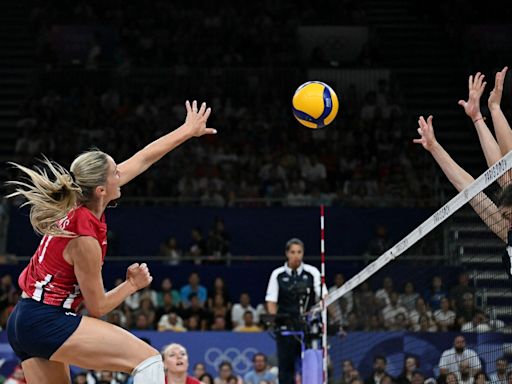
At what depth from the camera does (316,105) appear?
350 inches

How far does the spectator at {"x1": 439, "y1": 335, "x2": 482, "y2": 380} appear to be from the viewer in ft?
25.3

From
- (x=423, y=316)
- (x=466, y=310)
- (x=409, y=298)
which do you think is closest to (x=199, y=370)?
(x=409, y=298)

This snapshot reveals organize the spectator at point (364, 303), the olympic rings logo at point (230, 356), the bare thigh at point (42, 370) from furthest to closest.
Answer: the olympic rings logo at point (230, 356) < the spectator at point (364, 303) < the bare thigh at point (42, 370)

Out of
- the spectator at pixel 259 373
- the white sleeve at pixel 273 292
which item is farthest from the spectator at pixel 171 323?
the white sleeve at pixel 273 292

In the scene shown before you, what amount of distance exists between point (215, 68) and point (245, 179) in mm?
4768

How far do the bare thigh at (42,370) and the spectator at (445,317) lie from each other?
581 centimetres

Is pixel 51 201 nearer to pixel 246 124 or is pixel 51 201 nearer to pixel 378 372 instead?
pixel 378 372

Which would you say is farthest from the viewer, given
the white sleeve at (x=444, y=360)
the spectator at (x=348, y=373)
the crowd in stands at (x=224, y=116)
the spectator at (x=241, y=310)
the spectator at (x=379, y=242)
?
the crowd in stands at (x=224, y=116)

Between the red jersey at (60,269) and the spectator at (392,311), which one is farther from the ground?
the spectator at (392,311)

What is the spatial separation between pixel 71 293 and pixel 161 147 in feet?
4.70

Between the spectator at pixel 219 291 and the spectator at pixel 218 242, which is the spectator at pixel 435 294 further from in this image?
the spectator at pixel 218 242

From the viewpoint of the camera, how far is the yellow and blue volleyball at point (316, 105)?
8.88 m

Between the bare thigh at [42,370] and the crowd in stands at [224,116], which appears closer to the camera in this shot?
the bare thigh at [42,370]

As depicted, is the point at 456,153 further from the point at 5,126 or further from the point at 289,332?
the point at 289,332
